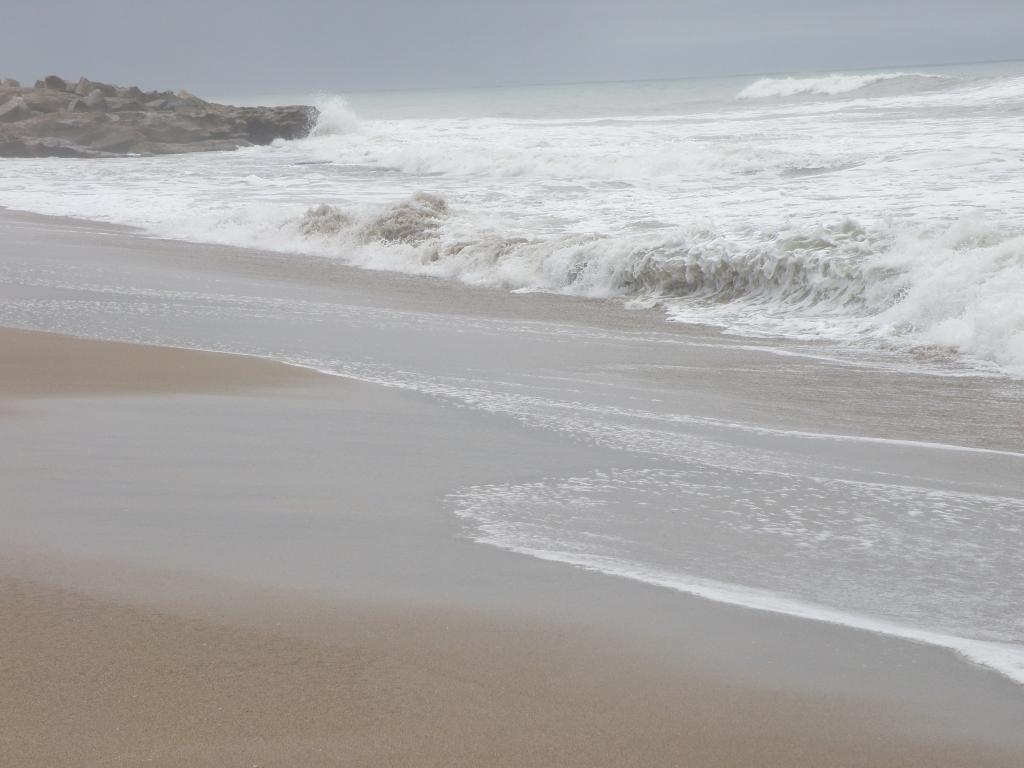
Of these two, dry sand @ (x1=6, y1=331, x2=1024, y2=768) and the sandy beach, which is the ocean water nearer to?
the sandy beach

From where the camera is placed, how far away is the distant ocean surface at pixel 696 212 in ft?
32.7

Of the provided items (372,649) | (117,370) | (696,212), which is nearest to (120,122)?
(696,212)

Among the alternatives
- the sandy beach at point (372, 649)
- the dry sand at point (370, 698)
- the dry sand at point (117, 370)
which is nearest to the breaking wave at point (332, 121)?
the dry sand at point (117, 370)

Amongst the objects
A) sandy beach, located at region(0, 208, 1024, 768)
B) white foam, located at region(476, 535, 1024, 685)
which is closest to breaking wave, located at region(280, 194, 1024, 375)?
white foam, located at region(476, 535, 1024, 685)

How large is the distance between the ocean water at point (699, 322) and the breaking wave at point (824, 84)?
25.5 meters

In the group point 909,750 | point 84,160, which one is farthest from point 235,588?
point 84,160

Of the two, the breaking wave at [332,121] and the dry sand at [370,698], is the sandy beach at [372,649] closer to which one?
the dry sand at [370,698]

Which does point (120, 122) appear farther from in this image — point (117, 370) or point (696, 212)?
point (117, 370)

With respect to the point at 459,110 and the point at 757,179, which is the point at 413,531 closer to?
the point at 757,179

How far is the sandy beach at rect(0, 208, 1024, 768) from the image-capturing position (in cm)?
249

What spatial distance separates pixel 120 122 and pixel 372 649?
1806 inches

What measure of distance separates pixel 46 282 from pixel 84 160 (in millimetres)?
31698

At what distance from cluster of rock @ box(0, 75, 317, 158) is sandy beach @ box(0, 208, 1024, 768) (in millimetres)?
40512

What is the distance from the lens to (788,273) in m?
11.3
